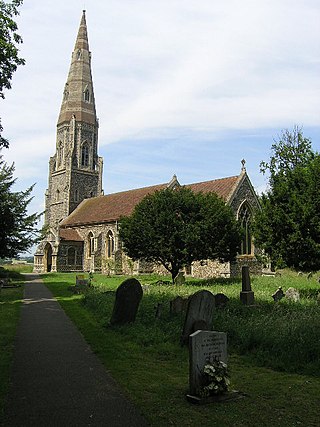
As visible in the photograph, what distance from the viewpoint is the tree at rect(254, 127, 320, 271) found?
1560 centimetres

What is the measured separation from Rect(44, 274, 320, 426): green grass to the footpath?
257 millimetres

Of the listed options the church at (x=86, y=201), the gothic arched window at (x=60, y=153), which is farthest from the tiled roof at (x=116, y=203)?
the gothic arched window at (x=60, y=153)

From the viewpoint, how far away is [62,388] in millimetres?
6121

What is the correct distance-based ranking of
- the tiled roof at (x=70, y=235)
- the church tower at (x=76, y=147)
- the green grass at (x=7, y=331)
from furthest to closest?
the church tower at (x=76, y=147) < the tiled roof at (x=70, y=235) < the green grass at (x=7, y=331)

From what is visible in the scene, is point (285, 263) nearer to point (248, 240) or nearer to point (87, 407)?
point (87, 407)

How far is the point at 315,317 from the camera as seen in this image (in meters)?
9.69

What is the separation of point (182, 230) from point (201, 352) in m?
17.9

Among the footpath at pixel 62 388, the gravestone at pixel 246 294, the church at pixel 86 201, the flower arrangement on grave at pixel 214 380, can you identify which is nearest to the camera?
the footpath at pixel 62 388

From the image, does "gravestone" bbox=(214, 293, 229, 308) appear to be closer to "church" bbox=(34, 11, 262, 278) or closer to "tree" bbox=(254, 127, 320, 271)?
"tree" bbox=(254, 127, 320, 271)

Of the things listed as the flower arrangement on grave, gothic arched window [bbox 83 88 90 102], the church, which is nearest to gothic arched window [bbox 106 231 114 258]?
the church

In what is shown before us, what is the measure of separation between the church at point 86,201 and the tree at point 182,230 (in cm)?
505

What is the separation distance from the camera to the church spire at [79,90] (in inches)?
2035

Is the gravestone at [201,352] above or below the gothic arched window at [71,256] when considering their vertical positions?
Answer: below

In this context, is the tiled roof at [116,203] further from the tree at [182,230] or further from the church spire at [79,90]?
the church spire at [79,90]
